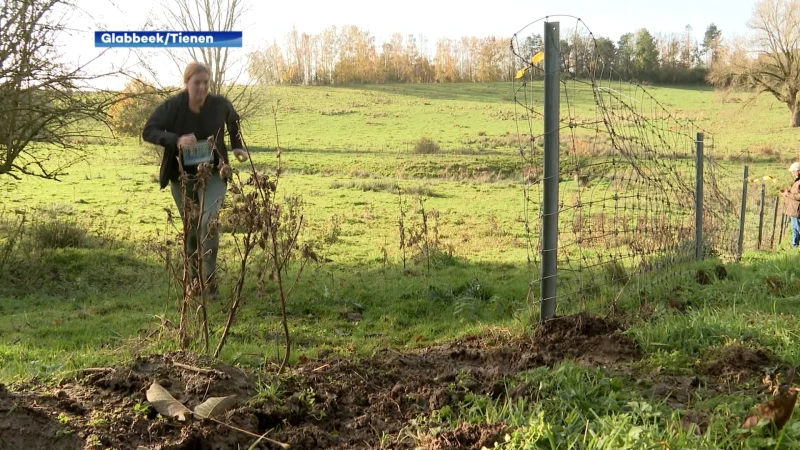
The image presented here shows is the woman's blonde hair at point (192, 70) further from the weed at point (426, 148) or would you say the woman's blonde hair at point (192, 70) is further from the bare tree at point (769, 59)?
the bare tree at point (769, 59)

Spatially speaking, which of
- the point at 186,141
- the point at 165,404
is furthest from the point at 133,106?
the point at 165,404

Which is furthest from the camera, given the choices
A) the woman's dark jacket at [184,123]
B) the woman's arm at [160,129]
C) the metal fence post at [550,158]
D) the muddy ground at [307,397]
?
the woman's dark jacket at [184,123]

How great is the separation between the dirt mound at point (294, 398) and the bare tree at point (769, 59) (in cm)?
4162

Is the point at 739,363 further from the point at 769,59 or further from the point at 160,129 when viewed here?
the point at 769,59

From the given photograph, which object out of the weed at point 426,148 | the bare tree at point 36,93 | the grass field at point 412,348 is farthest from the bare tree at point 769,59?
the bare tree at point 36,93

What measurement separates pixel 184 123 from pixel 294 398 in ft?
11.5

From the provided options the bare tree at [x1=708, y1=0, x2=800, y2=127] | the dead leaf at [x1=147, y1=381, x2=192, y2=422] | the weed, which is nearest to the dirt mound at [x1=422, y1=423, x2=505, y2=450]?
the dead leaf at [x1=147, y1=381, x2=192, y2=422]

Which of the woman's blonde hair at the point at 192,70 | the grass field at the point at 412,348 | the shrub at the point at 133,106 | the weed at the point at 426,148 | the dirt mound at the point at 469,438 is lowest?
the weed at the point at 426,148

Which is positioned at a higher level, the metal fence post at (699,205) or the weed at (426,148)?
the metal fence post at (699,205)

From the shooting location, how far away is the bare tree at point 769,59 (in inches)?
1516

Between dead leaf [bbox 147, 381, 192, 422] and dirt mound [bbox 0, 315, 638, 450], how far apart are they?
0.04 m

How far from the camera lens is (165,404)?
298 cm

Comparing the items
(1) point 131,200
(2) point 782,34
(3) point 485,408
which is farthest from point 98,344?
(2) point 782,34

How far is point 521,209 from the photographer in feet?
56.0
